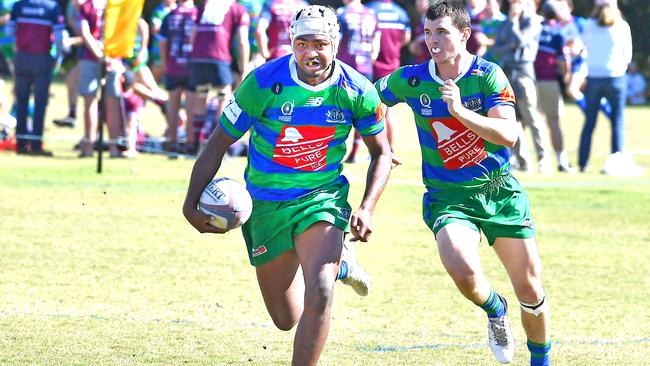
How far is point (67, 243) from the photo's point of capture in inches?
434

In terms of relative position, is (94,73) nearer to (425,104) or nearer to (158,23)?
(158,23)

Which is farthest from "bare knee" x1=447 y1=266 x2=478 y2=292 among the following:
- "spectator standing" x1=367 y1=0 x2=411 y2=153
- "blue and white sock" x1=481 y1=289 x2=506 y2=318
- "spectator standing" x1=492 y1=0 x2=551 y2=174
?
"spectator standing" x1=367 y1=0 x2=411 y2=153

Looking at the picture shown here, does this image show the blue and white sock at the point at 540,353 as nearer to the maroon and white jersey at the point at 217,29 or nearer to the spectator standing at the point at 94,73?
the maroon and white jersey at the point at 217,29

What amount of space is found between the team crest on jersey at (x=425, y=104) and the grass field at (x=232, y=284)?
1.37m

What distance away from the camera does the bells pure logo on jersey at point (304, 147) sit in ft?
21.2

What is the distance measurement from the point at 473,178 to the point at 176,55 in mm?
11310

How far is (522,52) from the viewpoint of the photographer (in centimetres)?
1611

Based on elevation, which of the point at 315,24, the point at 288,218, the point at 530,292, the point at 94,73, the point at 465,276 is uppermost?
the point at 315,24

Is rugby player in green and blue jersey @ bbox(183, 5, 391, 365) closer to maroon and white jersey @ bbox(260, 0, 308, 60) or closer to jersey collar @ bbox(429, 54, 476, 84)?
jersey collar @ bbox(429, 54, 476, 84)

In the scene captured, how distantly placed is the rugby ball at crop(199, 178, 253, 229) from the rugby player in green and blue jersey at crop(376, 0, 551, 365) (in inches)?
41.9

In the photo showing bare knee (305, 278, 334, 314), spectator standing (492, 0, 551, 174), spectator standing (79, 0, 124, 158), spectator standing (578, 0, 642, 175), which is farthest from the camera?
spectator standing (79, 0, 124, 158)

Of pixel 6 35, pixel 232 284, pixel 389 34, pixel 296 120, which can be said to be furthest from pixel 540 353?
pixel 6 35

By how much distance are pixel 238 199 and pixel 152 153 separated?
1241 cm

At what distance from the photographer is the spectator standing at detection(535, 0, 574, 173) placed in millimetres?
16766
